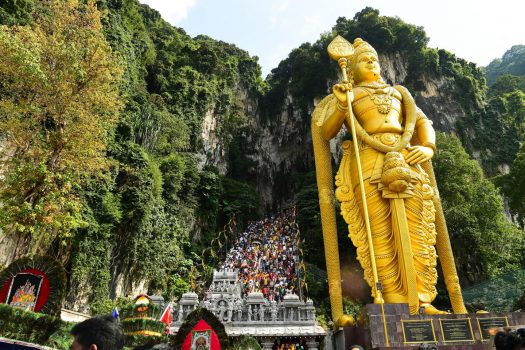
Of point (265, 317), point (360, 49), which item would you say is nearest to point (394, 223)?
point (360, 49)

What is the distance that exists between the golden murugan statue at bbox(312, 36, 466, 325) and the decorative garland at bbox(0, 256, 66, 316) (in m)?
3.41

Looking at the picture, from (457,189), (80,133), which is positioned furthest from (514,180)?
(80,133)

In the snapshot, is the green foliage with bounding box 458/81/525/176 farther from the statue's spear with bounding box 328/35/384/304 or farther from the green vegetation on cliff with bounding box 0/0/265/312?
the statue's spear with bounding box 328/35/384/304

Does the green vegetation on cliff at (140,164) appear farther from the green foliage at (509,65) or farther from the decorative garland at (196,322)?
the green foliage at (509,65)

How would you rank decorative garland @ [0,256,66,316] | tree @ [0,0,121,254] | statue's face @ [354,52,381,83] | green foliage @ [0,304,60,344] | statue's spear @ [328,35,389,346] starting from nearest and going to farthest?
green foliage @ [0,304,60,344], decorative garland @ [0,256,66,316], statue's spear @ [328,35,389,346], statue's face @ [354,52,381,83], tree @ [0,0,121,254]

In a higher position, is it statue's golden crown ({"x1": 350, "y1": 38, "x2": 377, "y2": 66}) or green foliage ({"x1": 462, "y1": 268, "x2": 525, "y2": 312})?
statue's golden crown ({"x1": 350, "y1": 38, "x2": 377, "y2": 66})

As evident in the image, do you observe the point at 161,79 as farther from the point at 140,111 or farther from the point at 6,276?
the point at 6,276

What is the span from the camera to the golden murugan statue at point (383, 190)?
5344 millimetres

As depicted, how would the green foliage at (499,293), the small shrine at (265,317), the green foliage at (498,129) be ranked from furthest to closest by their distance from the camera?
the green foliage at (498,129), the green foliage at (499,293), the small shrine at (265,317)

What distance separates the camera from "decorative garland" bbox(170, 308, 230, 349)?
9.89 ft

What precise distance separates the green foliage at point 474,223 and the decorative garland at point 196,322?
12.2 metres

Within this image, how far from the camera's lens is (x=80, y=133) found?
8.36m

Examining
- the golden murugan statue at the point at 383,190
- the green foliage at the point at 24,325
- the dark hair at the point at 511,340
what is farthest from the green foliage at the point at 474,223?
the dark hair at the point at 511,340

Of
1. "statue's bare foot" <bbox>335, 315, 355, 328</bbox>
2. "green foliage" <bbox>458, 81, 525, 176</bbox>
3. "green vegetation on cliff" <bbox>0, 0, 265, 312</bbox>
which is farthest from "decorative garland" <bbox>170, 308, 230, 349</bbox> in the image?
"green foliage" <bbox>458, 81, 525, 176</bbox>
